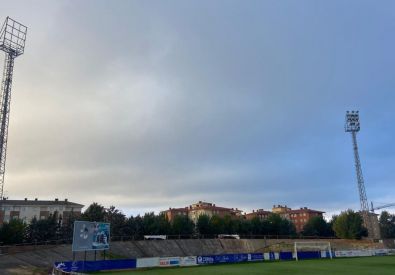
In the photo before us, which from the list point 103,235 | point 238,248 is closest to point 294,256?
point 238,248

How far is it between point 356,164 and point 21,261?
78.8 meters

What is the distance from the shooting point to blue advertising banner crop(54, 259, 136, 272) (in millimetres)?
46203

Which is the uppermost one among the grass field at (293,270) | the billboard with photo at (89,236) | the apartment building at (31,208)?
the apartment building at (31,208)

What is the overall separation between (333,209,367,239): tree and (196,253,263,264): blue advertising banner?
183 feet

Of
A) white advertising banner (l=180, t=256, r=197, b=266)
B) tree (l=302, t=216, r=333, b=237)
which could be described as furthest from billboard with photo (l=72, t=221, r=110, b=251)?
tree (l=302, t=216, r=333, b=237)

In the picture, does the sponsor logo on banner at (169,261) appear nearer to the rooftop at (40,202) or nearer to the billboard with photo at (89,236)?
the billboard with photo at (89,236)

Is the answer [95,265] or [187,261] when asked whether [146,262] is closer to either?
[95,265]

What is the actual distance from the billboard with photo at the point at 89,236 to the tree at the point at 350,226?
8979cm

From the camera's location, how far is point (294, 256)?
77.0 meters

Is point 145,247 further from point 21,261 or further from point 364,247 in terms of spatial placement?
point 364,247

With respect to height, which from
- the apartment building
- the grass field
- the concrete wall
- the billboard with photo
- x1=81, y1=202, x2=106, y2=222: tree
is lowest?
the grass field

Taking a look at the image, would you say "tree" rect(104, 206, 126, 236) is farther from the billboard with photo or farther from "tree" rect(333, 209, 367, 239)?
"tree" rect(333, 209, 367, 239)

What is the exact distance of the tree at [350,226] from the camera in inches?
4569

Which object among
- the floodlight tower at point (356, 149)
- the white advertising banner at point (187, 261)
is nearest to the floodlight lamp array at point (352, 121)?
the floodlight tower at point (356, 149)
